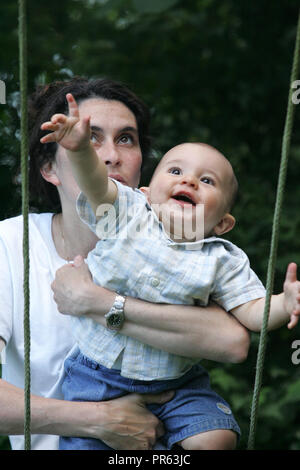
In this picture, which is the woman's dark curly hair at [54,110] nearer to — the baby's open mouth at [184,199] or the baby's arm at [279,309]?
the baby's open mouth at [184,199]

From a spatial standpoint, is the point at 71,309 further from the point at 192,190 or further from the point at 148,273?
the point at 192,190

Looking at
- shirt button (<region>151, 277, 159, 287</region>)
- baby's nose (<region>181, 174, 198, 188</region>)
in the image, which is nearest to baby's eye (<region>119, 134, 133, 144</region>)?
baby's nose (<region>181, 174, 198, 188</region>)

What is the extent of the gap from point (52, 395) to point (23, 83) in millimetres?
841

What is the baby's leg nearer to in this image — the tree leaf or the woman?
the woman

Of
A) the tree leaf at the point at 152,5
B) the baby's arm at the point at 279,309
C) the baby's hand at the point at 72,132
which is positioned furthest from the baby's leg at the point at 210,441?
the tree leaf at the point at 152,5

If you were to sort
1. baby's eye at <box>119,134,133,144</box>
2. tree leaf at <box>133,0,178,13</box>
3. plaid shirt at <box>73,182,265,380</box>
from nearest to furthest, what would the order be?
plaid shirt at <box>73,182,265,380</box>, baby's eye at <box>119,134,133,144</box>, tree leaf at <box>133,0,178,13</box>

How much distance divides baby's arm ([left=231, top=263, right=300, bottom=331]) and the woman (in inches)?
2.1

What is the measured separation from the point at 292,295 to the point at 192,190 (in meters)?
0.33

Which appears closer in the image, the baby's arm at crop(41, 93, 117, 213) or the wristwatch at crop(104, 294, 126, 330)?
the baby's arm at crop(41, 93, 117, 213)

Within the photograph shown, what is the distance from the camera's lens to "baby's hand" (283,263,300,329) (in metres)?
1.25

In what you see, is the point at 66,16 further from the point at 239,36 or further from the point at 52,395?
the point at 52,395

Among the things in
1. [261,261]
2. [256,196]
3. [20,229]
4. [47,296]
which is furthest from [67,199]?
[256,196]

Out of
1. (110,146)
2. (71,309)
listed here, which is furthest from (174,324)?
(110,146)

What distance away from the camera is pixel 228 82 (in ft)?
13.1
